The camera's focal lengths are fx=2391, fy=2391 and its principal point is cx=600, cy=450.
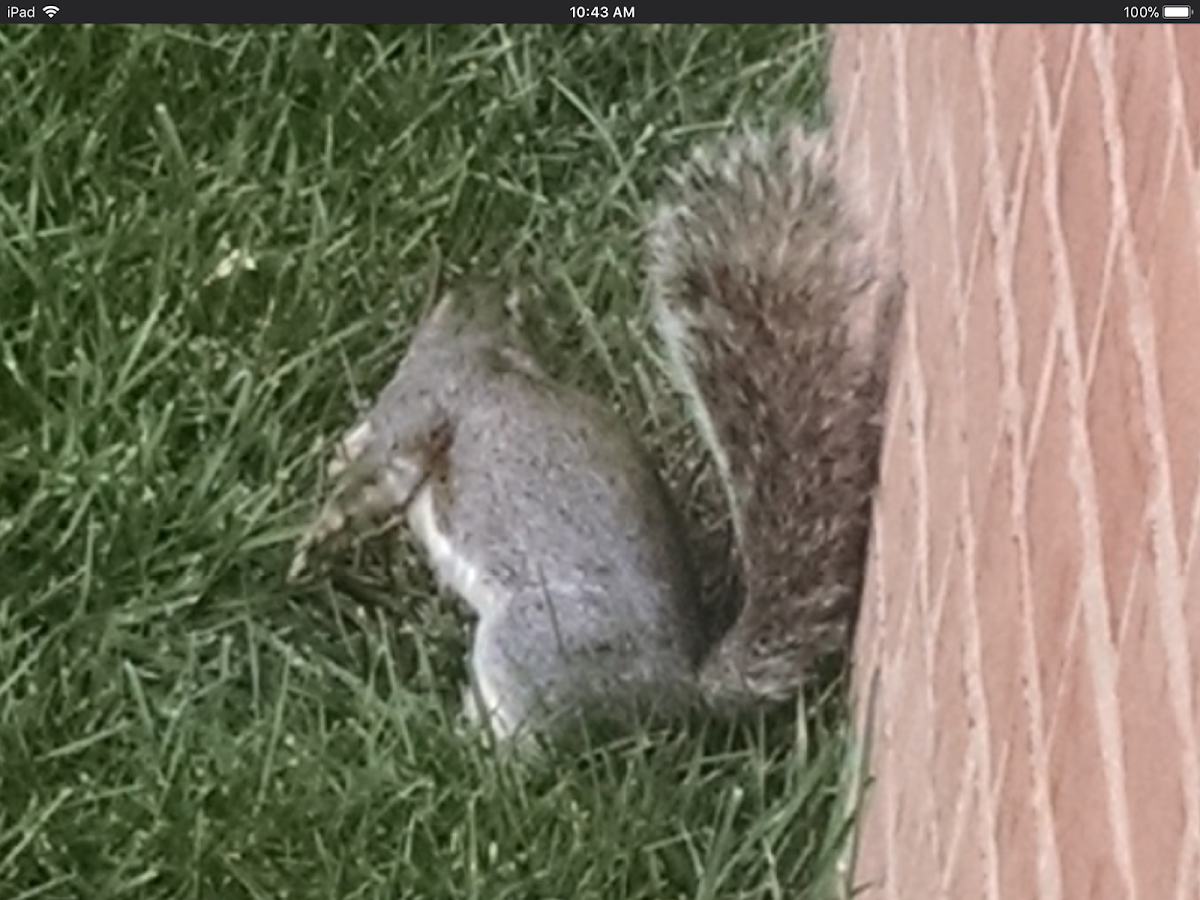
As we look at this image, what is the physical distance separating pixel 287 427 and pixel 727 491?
447mm

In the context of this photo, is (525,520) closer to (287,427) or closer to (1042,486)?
(287,427)

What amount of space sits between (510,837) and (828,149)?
2.19ft

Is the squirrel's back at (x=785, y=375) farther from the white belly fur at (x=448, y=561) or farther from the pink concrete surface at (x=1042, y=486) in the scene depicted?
the white belly fur at (x=448, y=561)

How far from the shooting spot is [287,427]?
2.31m

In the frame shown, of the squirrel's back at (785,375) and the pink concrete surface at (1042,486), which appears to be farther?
the squirrel's back at (785,375)

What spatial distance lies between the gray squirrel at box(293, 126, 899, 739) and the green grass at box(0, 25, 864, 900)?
0.22ft

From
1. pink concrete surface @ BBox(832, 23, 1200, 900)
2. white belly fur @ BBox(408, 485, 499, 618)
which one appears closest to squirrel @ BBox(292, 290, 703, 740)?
white belly fur @ BBox(408, 485, 499, 618)

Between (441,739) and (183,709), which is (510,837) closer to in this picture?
(441,739)

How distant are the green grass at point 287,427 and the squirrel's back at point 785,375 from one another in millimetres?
110

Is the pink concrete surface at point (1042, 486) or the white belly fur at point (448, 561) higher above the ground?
the pink concrete surface at point (1042, 486)

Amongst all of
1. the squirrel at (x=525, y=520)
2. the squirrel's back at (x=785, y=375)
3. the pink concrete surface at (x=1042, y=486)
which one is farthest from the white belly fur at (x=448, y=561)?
the pink concrete surface at (x=1042, y=486)

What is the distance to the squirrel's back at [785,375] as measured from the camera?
1.97m

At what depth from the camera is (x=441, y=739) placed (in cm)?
197

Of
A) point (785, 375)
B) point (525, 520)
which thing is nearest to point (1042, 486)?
point (785, 375)
